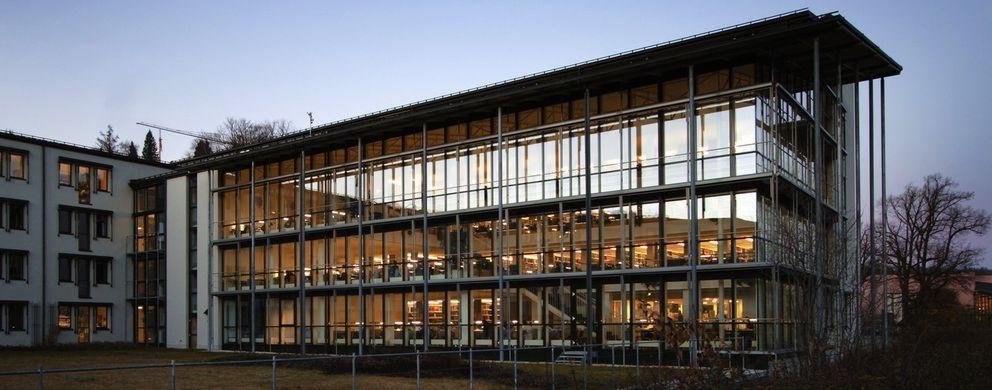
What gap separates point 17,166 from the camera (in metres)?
49.7

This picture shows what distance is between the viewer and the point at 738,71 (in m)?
31.4

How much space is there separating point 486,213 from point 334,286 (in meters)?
9.05

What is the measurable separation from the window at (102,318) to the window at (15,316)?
4.31 meters

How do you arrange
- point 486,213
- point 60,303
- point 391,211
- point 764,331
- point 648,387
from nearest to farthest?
1. point 648,387
2. point 764,331
3. point 486,213
4. point 391,211
5. point 60,303

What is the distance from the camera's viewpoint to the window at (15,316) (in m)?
48.7

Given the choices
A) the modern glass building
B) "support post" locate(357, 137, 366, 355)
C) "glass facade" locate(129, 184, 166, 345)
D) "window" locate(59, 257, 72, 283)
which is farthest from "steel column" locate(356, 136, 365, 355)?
"window" locate(59, 257, 72, 283)

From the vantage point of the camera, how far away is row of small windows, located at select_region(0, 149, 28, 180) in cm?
4891

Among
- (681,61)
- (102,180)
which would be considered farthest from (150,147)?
(681,61)

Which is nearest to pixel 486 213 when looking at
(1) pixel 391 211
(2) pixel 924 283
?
(1) pixel 391 211

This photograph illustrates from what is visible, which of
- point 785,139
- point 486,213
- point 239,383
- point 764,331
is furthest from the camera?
point 486,213

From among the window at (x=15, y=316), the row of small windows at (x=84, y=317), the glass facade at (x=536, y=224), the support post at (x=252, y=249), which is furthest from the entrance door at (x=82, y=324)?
the support post at (x=252, y=249)

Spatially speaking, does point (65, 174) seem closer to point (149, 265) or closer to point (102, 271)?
point (102, 271)

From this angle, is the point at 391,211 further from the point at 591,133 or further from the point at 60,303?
the point at 60,303

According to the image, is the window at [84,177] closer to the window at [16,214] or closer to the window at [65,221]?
the window at [65,221]
